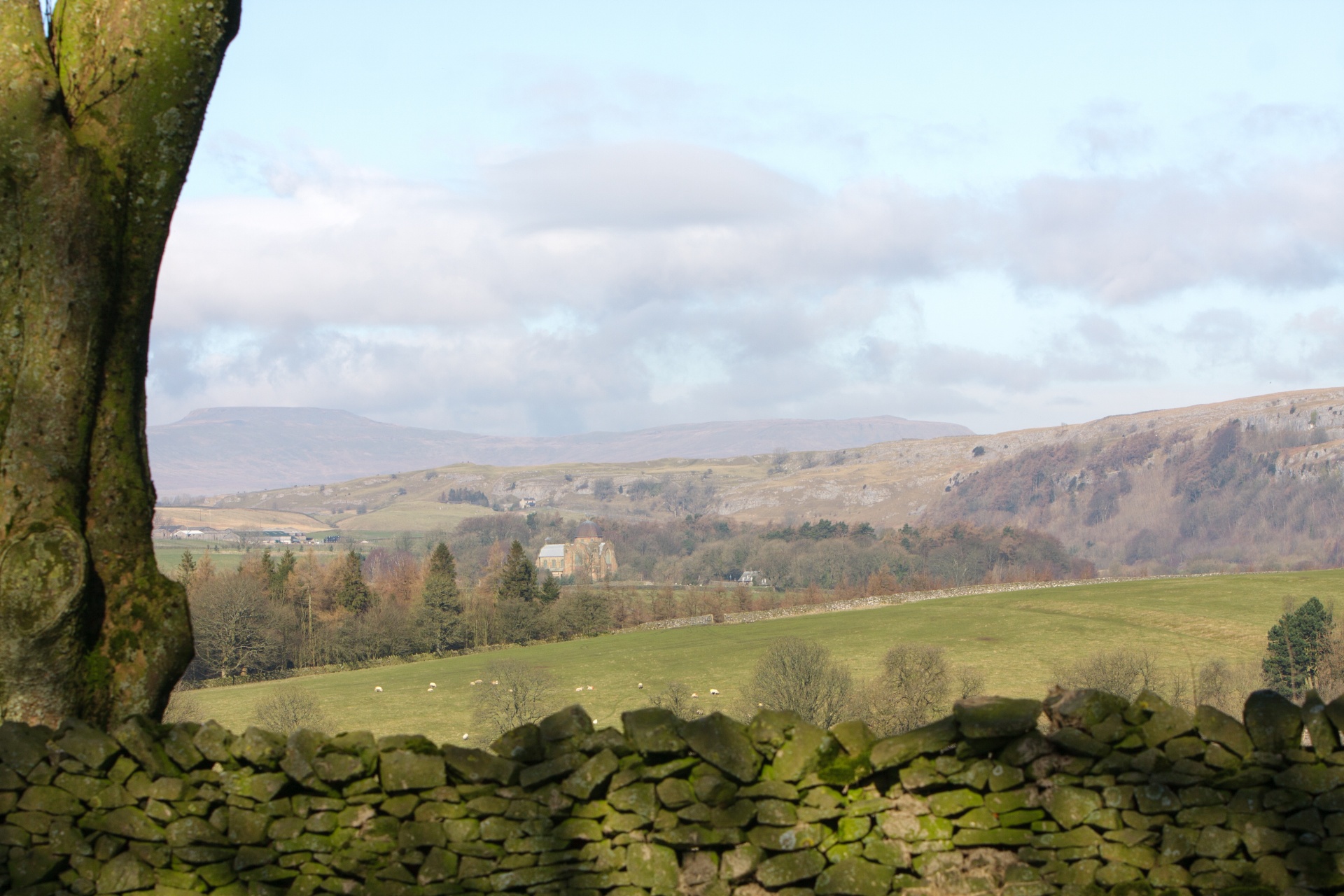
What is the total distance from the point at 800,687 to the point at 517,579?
58901 mm

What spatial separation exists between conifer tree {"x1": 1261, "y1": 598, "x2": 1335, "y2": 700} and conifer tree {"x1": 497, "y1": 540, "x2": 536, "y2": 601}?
6086cm

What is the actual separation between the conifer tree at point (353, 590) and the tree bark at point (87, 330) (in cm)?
8875

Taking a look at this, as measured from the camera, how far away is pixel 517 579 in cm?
9544

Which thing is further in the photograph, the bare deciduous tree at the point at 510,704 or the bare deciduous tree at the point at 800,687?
the bare deciduous tree at the point at 510,704

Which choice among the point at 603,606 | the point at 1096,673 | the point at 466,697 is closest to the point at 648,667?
the point at 466,697

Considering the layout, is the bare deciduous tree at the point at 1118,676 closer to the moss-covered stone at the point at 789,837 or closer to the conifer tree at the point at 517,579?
the moss-covered stone at the point at 789,837

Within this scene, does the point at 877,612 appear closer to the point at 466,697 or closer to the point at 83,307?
the point at 466,697

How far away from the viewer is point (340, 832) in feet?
19.9

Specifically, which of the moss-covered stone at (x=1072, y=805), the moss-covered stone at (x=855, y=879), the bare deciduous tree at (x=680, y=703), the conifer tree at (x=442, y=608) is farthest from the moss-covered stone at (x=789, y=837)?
the conifer tree at (x=442, y=608)

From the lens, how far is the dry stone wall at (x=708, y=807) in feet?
18.9

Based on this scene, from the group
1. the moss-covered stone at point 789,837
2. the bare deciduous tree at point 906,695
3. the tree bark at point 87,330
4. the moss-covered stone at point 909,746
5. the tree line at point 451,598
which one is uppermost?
the tree bark at point 87,330

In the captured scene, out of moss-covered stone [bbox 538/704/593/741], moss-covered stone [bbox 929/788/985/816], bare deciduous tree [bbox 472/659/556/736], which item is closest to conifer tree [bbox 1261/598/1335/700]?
bare deciduous tree [bbox 472/659/556/736]

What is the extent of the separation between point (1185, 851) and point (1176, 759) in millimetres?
513

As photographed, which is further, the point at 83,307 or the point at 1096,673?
the point at 1096,673
